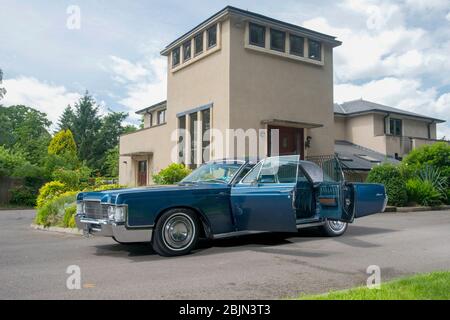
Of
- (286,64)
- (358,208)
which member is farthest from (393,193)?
(358,208)

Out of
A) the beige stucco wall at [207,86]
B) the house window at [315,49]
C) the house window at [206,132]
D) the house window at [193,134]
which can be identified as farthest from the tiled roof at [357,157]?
the house window at [193,134]

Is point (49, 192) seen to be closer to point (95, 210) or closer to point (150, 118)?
point (95, 210)

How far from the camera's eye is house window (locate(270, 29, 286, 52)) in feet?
61.1

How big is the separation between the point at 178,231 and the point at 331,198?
119 inches

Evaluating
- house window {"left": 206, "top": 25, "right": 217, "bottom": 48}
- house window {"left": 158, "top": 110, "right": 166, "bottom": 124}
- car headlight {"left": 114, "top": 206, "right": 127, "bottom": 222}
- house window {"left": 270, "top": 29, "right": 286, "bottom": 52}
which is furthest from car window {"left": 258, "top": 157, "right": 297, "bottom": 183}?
house window {"left": 158, "top": 110, "right": 166, "bottom": 124}

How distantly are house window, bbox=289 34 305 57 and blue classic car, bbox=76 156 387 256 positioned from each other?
11.6 m

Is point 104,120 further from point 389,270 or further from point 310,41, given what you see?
point 389,270

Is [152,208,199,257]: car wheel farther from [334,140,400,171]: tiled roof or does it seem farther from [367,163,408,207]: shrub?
[334,140,400,171]: tiled roof

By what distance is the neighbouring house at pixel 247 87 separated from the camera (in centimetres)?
1739

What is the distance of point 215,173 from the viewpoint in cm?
838

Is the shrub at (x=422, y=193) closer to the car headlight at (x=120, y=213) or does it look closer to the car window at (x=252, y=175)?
the car window at (x=252, y=175)

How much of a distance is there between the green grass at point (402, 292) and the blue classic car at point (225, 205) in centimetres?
248

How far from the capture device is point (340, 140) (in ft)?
103

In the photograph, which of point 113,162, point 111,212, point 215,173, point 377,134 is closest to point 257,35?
Result: point 215,173
